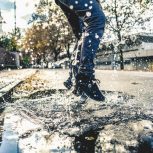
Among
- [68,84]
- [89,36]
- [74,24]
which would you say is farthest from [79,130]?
[68,84]

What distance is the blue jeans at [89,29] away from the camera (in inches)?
132

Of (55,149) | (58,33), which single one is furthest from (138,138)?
(58,33)

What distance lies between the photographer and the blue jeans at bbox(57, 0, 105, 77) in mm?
3355

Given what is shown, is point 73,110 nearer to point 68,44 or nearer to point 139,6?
point 139,6

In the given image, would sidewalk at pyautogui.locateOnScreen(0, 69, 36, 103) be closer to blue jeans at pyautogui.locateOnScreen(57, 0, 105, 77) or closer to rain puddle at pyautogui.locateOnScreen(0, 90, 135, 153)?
blue jeans at pyautogui.locateOnScreen(57, 0, 105, 77)

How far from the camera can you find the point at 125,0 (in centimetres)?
5656

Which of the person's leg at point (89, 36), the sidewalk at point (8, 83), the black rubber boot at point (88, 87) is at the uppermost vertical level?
the person's leg at point (89, 36)

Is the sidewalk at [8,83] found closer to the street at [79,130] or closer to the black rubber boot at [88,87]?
the black rubber boot at [88,87]

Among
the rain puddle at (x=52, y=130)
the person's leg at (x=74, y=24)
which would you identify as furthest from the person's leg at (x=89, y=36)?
the rain puddle at (x=52, y=130)

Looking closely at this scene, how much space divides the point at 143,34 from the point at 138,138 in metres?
101

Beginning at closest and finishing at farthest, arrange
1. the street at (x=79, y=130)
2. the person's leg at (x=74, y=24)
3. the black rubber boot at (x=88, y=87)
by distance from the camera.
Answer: the street at (x=79, y=130)
the black rubber boot at (x=88, y=87)
the person's leg at (x=74, y=24)

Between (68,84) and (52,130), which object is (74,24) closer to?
(68,84)

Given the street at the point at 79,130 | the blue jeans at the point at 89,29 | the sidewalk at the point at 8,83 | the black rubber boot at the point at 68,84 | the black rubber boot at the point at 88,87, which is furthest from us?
the black rubber boot at the point at 68,84

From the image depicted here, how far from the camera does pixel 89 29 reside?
11.3ft
